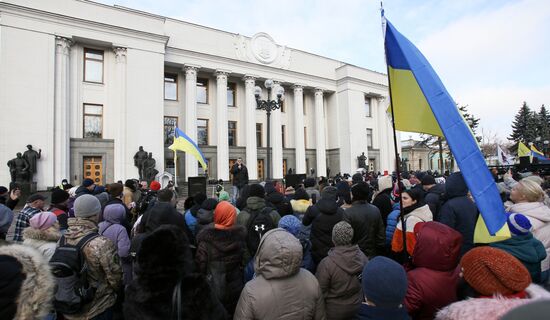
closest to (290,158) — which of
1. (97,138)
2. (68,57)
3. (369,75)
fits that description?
(369,75)

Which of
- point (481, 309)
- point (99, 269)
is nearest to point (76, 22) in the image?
point (99, 269)

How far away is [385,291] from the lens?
186 cm

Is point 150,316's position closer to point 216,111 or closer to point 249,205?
point 249,205

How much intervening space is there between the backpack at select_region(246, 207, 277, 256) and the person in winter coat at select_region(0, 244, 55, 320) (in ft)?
7.82

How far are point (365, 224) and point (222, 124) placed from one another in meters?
23.6

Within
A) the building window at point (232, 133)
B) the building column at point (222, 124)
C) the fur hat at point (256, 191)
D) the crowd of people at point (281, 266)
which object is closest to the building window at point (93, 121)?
the building column at point (222, 124)

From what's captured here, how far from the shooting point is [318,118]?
32719mm

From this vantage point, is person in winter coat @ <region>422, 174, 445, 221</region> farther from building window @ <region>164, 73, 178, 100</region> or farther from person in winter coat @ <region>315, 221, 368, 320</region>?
building window @ <region>164, 73, 178, 100</region>

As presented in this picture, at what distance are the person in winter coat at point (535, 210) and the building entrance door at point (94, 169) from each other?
76.6 feet

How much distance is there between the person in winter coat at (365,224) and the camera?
12.9 feet

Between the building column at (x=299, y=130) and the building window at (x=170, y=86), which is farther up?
the building window at (x=170, y=86)

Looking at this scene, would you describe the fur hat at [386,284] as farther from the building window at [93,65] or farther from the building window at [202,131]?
the building window at [202,131]

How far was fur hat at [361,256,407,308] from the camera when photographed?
186 cm

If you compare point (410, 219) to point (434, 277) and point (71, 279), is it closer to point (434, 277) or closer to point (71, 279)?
point (434, 277)
